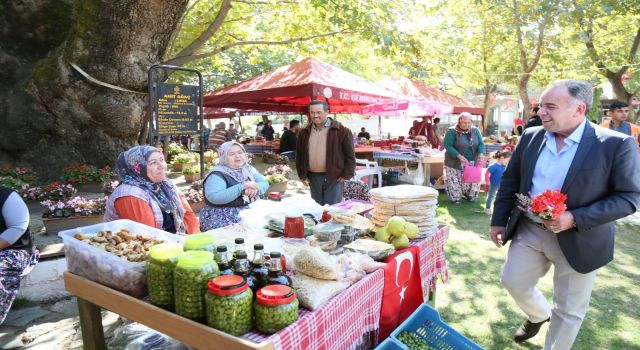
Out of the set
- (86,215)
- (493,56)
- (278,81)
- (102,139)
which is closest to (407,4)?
(278,81)

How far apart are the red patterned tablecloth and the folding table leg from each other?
47.0 inches

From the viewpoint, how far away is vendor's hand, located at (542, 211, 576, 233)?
2.30 metres

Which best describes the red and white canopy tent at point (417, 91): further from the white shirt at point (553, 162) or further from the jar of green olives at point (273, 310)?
the jar of green olives at point (273, 310)

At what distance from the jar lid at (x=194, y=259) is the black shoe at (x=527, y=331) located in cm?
261

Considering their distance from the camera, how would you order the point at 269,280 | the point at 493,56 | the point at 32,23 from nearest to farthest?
the point at 269,280 < the point at 32,23 < the point at 493,56

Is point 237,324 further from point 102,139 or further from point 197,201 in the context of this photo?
point 102,139

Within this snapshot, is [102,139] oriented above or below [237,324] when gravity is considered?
above

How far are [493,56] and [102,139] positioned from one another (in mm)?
17129

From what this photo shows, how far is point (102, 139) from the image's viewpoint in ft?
25.8

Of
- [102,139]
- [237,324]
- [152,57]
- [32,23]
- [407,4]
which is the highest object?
[407,4]

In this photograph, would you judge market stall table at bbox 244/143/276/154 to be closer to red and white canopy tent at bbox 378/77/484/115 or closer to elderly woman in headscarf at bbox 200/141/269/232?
red and white canopy tent at bbox 378/77/484/115

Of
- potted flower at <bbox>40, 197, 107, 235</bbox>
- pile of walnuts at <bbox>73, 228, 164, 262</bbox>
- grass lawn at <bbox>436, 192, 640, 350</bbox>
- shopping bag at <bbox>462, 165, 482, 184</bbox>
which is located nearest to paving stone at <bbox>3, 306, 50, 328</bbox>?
pile of walnuts at <bbox>73, 228, 164, 262</bbox>

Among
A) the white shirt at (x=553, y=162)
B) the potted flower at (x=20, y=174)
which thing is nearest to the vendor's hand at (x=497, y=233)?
the white shirt at (x=553, y=162)

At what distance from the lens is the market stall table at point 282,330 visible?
1.54m
